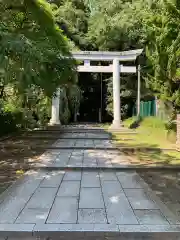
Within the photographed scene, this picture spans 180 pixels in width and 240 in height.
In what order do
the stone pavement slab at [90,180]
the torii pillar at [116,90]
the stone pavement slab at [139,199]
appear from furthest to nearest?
the torii pillar at [116,90]
the stone pavement slab at [90,180]
the stone pavement slab at [139,199]

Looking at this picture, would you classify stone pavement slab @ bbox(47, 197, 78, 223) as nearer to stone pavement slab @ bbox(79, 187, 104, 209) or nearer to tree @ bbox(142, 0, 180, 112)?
stone pavement slab @ bbox(79, 187, 104, 209)

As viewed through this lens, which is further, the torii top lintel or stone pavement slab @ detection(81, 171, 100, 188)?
the torii top lintel

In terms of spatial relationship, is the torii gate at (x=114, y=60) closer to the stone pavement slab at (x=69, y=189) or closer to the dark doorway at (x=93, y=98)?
the dark doorway at (x=93, y=98)

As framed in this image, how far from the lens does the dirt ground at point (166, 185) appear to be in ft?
15.5

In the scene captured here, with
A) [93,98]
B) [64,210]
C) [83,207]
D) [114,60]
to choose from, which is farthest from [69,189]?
[93,98]

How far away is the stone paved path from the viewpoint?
11.6 feet

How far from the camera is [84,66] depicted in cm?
2117

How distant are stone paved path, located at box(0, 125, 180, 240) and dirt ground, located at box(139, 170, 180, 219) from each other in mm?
150

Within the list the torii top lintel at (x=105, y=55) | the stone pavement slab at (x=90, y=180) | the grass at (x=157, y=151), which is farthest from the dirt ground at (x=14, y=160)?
the torii top lintel at (x=105, y=55)

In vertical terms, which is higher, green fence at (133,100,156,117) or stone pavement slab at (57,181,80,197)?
green fence at (133,100,156,117)

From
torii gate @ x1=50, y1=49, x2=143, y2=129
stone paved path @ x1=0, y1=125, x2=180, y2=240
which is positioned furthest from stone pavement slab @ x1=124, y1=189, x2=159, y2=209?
torii gate @ x1=50, y1=49, x2=143, y2=129

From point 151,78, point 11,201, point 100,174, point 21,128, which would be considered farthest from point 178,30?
point 21,128

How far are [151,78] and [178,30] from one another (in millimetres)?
2816

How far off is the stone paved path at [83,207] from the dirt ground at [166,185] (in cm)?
15
